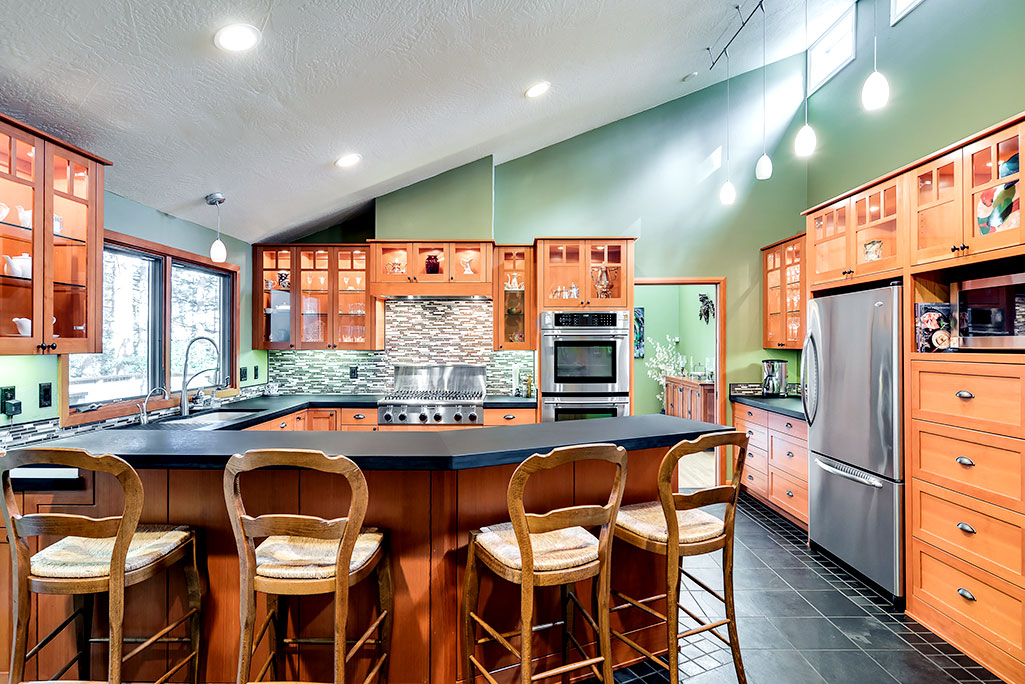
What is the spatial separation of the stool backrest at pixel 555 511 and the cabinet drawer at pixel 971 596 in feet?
6.17

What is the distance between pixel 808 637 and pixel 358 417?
11.5 feet

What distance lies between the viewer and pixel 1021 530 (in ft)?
6.63

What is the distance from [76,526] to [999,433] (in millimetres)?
3513

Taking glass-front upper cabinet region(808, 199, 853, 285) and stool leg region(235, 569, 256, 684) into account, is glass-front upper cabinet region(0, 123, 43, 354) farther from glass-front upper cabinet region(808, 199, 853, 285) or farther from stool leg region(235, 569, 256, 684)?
glass-front upper cabinet region(808, 199, 853, 285)

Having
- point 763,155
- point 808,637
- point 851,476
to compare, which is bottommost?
point 808,637

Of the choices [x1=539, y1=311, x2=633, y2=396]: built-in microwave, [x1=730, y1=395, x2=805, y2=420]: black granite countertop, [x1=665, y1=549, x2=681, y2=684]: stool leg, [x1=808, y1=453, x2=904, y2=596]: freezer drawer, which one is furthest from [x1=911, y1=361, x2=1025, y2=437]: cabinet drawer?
[x1=539, y1=311, x2=633, y2=396]: built-in microwave

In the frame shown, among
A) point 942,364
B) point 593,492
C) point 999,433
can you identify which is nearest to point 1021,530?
point 999,433

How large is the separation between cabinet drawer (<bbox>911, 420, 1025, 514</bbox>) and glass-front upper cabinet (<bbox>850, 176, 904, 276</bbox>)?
91cm

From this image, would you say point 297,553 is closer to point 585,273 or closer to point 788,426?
point 585,273

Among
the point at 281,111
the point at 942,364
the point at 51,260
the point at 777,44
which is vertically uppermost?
the point at 777,44

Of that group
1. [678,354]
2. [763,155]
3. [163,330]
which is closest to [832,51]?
[763,155]

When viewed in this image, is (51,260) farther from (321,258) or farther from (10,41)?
(321,258)

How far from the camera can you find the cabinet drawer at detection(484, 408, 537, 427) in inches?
171

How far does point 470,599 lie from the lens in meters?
1.76
